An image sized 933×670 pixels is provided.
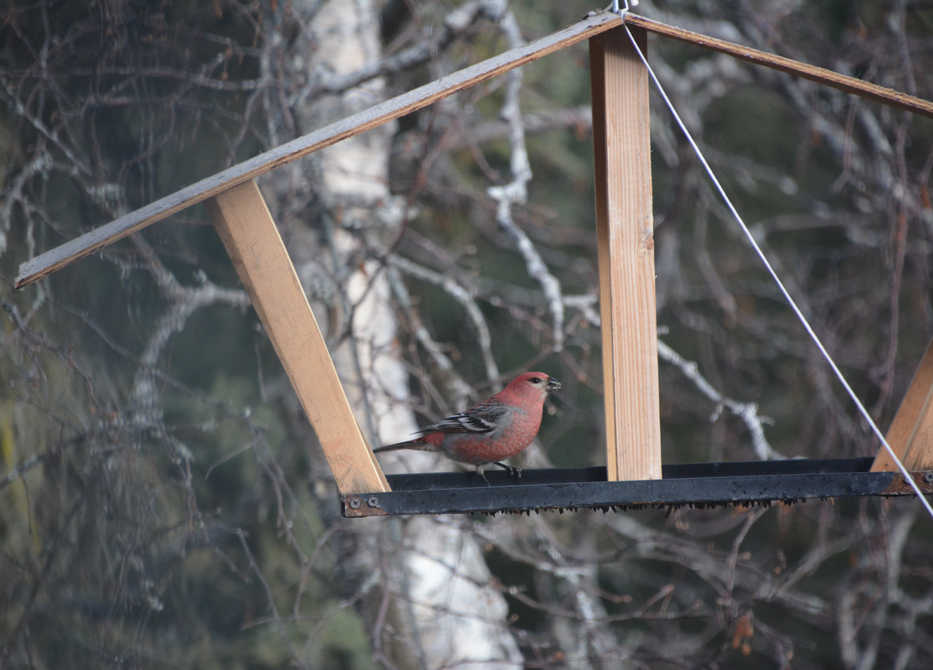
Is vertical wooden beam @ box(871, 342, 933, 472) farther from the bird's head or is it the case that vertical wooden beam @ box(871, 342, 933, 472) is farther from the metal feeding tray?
the bird's head

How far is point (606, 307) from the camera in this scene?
7.67 ft

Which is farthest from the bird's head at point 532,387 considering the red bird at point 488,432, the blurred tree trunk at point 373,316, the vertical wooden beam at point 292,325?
the blurred tree trunk at point 373,316

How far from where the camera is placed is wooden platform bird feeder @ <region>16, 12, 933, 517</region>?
2125 mm

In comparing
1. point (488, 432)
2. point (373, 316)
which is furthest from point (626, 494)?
point (373, 316)

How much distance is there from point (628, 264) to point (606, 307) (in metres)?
0.11

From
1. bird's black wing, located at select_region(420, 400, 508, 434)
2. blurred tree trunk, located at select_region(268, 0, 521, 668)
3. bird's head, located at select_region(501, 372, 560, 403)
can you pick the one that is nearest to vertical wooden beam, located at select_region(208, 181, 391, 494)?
bird's black wing, located at select_region(420, 400, 508, 434)

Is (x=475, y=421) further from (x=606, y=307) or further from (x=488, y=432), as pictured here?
(x=606, y=307)

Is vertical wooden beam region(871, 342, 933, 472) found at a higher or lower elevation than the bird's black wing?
lower

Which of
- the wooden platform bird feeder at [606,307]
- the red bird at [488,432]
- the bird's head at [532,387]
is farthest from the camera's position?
the bird's head at [532,387]

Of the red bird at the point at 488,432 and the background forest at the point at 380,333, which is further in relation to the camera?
the red bird at the point at 488,432

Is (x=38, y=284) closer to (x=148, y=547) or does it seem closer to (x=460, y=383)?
(x=148, y=547)

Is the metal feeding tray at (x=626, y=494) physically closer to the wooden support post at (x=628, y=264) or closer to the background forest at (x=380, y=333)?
the wooden support post at (x=628, y=264)

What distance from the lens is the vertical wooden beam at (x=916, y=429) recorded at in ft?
7.74

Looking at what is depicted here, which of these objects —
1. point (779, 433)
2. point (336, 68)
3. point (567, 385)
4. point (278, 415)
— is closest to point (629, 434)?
point (278, 415)
